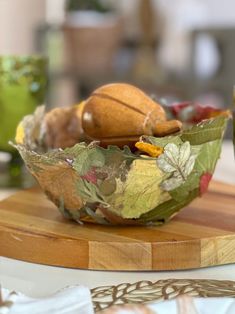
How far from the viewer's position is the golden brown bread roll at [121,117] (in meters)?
0.68

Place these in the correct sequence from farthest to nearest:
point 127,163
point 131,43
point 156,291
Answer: point 131,43
point 127,163
point 156,291

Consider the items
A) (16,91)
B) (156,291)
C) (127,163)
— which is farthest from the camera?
(16,91)

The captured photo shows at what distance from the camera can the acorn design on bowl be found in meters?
0.61

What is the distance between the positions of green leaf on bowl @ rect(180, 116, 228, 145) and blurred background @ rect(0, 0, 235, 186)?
106 inches

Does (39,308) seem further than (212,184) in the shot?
No

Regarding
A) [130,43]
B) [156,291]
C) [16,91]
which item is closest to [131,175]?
[156,291]

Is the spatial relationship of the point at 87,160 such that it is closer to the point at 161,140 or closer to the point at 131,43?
the point at 161,140

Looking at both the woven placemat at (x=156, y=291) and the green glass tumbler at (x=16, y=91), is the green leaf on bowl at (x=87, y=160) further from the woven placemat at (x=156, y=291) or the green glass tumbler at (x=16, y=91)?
the green glass tumbler at (x=16, y=91)

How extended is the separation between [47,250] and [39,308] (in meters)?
0.18

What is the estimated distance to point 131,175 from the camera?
613 mm

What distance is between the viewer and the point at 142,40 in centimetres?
380

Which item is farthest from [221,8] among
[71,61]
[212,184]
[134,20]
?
[212,184]

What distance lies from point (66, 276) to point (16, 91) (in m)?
0.39

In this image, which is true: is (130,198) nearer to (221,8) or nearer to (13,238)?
Result: (13,238)
